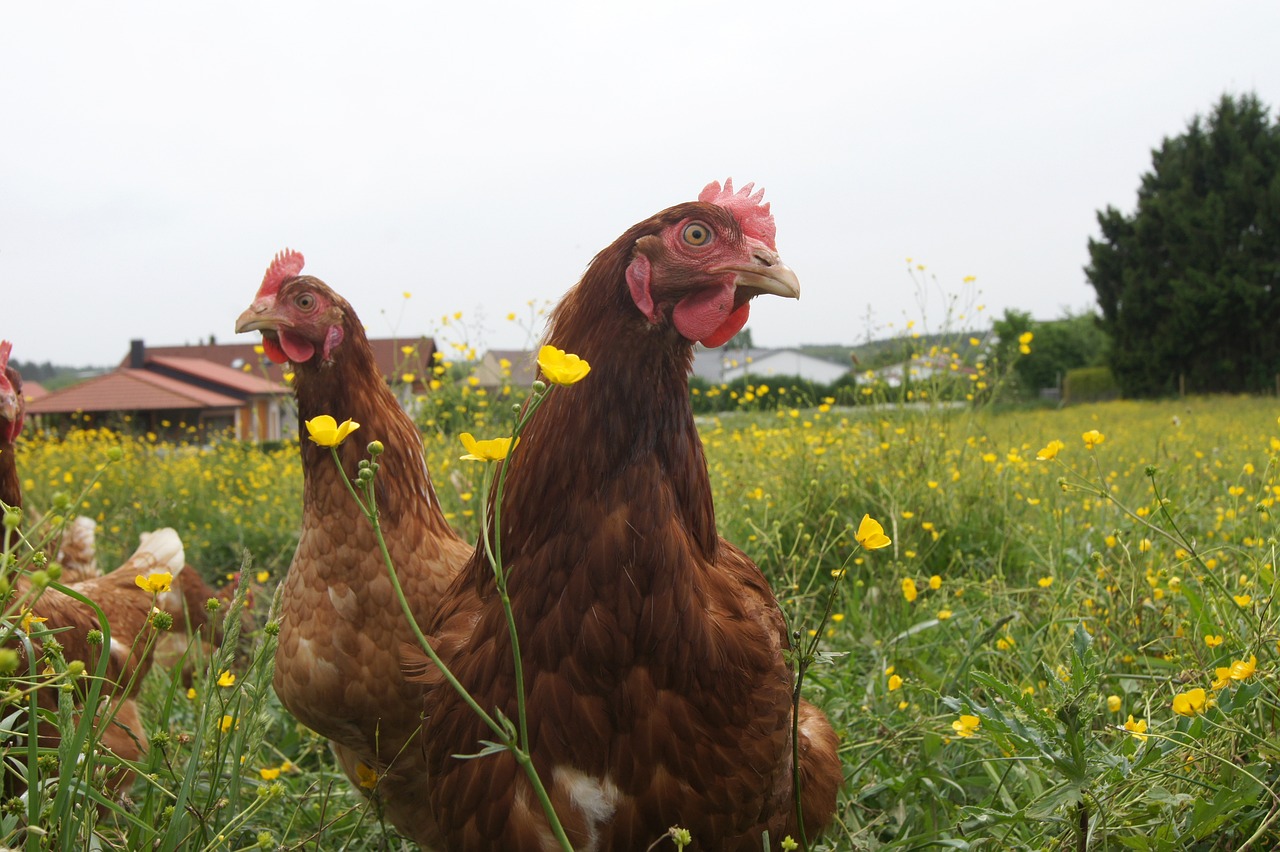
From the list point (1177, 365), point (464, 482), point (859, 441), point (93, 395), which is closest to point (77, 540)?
point (464, 482)

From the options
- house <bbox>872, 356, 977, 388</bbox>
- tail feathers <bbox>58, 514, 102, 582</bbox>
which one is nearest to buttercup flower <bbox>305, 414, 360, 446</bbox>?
tail feathers <bbox>58, 514, 102, 582</bbox>

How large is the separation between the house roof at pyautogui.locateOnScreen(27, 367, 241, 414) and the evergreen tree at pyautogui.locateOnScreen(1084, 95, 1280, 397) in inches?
1335

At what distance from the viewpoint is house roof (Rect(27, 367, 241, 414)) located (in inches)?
1149

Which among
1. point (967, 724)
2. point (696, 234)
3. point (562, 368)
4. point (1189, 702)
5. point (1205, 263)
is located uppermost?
→ point (1205, 263)

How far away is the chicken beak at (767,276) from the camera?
4.60 feet

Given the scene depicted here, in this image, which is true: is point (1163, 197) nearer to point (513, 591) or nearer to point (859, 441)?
point (859, 441)

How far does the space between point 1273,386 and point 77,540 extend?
2712cm

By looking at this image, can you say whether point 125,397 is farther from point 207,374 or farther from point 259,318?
point 259,318

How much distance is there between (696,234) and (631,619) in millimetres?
681

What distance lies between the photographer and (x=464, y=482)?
431 cm

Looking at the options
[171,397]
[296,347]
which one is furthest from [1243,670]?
[171,397]

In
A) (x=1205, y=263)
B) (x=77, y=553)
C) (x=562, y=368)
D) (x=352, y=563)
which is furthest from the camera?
(x=1205, y=263)

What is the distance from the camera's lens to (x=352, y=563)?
6.59 feet

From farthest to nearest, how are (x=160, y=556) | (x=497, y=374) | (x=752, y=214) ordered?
(x=497, y=374)
(x=160, y=556)
(x=752, y=214)
